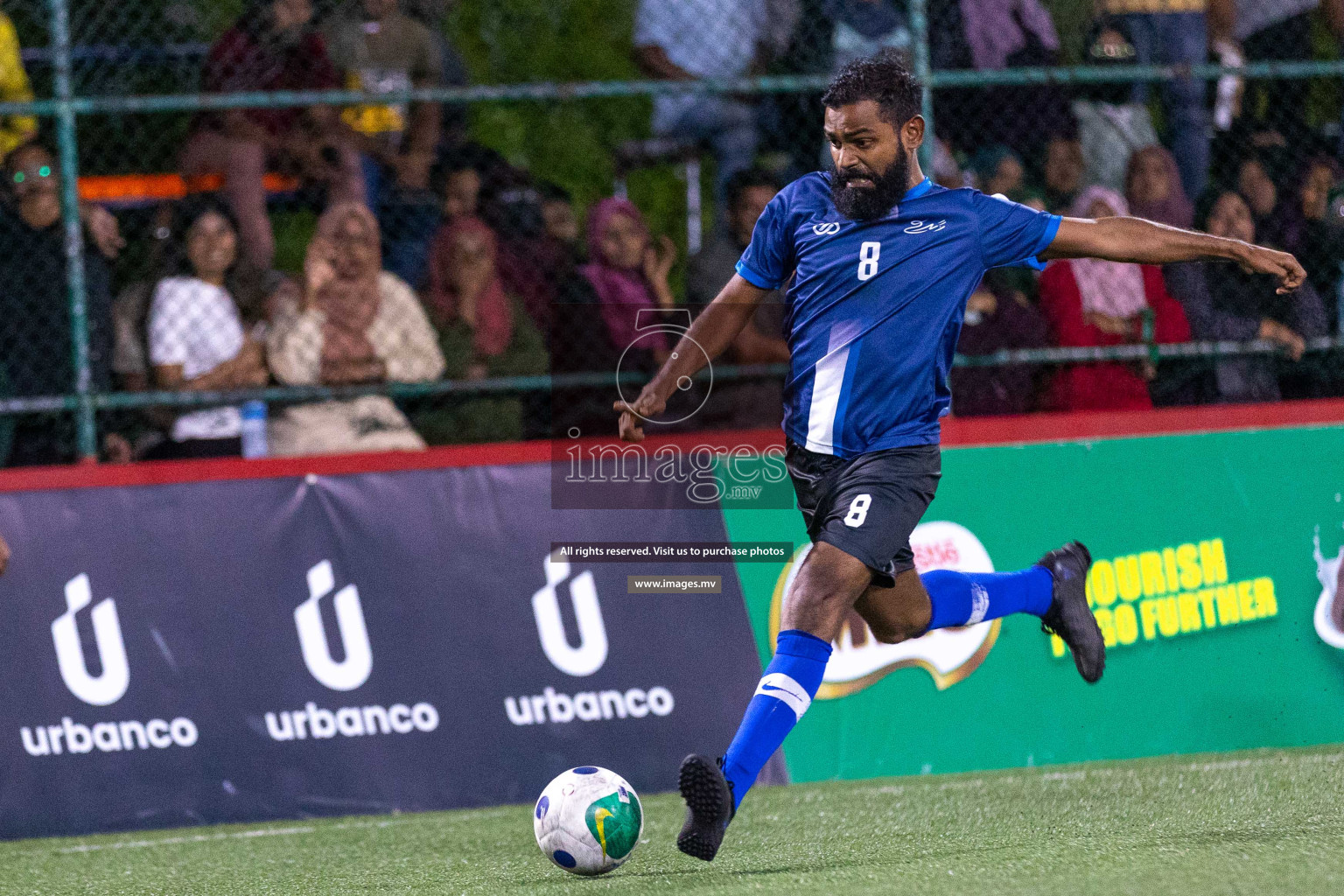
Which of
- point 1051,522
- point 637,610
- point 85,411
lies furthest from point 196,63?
point 1051,522

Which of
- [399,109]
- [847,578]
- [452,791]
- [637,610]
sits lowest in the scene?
[452,791]

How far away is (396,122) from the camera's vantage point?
26.3ft

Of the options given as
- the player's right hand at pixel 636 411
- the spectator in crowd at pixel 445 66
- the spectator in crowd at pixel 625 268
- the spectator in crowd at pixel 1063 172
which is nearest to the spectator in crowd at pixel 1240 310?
the spectator in crowd at pixel 1063 172

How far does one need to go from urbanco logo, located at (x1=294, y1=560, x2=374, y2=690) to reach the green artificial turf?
553 mm

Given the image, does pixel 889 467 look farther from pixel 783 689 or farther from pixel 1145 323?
pixel 1145 323

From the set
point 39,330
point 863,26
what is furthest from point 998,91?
point 39,330

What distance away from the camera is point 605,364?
22.8 ft

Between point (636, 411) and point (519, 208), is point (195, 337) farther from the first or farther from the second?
point (636, 411)

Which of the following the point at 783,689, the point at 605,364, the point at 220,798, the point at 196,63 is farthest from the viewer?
the point at 196,63

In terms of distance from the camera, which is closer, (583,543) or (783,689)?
(783,689)

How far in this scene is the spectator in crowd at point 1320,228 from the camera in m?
7.21

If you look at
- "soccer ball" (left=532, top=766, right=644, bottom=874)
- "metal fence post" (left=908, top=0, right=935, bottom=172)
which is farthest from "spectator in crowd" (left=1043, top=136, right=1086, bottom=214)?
"soccer ball" (left=532, top=766, right=644, bottom=874)

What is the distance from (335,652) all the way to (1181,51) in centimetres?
511

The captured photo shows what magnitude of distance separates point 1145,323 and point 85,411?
455cm
